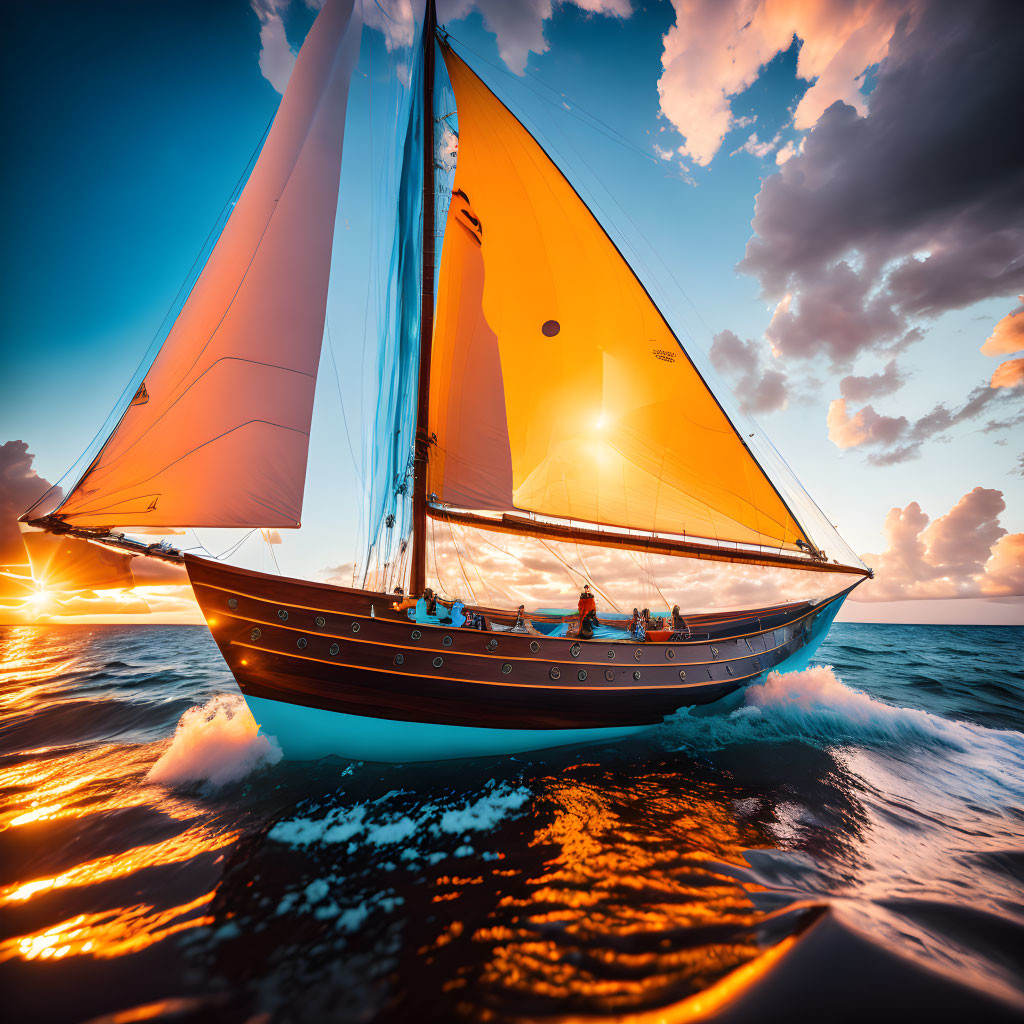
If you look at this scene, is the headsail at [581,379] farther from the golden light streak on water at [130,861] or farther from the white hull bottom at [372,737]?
the golden light streak on water at [130,861]

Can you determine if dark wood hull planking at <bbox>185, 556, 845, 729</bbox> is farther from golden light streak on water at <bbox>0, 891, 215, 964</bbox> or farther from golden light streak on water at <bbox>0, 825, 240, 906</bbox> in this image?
golden light streak on water at <bbox>0, 891, 215, 964</bbox>

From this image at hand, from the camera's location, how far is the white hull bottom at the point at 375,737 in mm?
6520

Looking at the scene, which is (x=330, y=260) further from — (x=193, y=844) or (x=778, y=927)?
(x=778, y=927)

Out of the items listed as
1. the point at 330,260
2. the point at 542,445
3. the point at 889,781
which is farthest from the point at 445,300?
the point at 889,781

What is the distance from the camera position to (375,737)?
21.9ft

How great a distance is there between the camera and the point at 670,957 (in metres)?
2.69

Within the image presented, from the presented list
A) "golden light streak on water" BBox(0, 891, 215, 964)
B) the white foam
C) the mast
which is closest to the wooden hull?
the white foam

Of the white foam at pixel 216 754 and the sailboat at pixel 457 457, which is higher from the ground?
the sailboat at pixel 457 457

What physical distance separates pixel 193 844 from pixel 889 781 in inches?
436

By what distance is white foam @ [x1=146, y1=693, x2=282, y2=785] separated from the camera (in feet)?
22.7

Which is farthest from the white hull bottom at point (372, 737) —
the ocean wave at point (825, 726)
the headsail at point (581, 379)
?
the headsail at point (581, 379)

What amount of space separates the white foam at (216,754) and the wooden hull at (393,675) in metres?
0.90

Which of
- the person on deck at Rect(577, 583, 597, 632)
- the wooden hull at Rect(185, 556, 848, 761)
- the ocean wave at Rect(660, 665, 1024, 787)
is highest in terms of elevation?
the person on deck at Rect(577, 583, 597, 632)

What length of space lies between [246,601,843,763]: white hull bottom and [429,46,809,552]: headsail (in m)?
5.66
